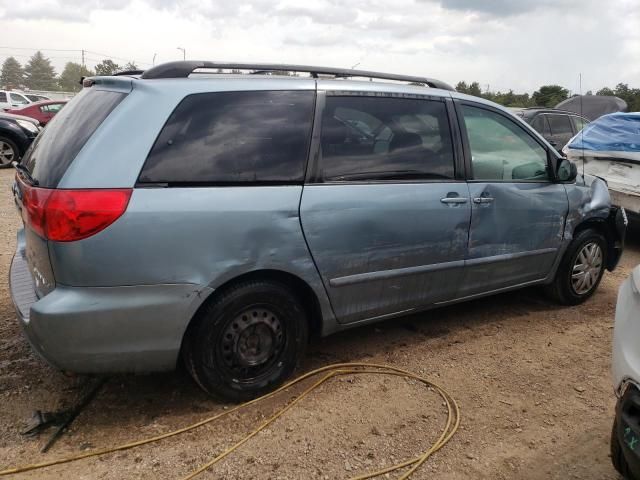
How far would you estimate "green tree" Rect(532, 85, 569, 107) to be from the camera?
89.2ft

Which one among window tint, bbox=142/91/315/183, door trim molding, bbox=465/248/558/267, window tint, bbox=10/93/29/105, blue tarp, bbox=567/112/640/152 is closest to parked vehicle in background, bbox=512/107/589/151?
blue tarp, bbox=567/112/640/152

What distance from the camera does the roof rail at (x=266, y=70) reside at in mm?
2795

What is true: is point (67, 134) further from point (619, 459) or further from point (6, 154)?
point (6, 154)

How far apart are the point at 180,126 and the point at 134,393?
4.93 ft

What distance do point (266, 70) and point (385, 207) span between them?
3.36 feet

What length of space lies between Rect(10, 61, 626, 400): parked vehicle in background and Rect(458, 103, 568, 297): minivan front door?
0.06 feet

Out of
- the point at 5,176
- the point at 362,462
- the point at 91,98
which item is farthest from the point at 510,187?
the point at 5,176

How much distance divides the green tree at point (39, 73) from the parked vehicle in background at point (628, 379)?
108 metres

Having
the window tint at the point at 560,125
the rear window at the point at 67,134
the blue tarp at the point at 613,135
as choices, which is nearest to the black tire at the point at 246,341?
the rear window at the point at 67,134

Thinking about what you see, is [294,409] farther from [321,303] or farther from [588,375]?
[588,375]

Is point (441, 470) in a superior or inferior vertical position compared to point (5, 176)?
inferior

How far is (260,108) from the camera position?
9.35 feet

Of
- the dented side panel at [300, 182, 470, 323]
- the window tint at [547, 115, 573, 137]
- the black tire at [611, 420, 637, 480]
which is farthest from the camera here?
the window tint at [547, 115, 573, 137]

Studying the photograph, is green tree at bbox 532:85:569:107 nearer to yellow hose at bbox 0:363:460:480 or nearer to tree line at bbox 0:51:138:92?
yellow hose at bbox 0:363:460:480
